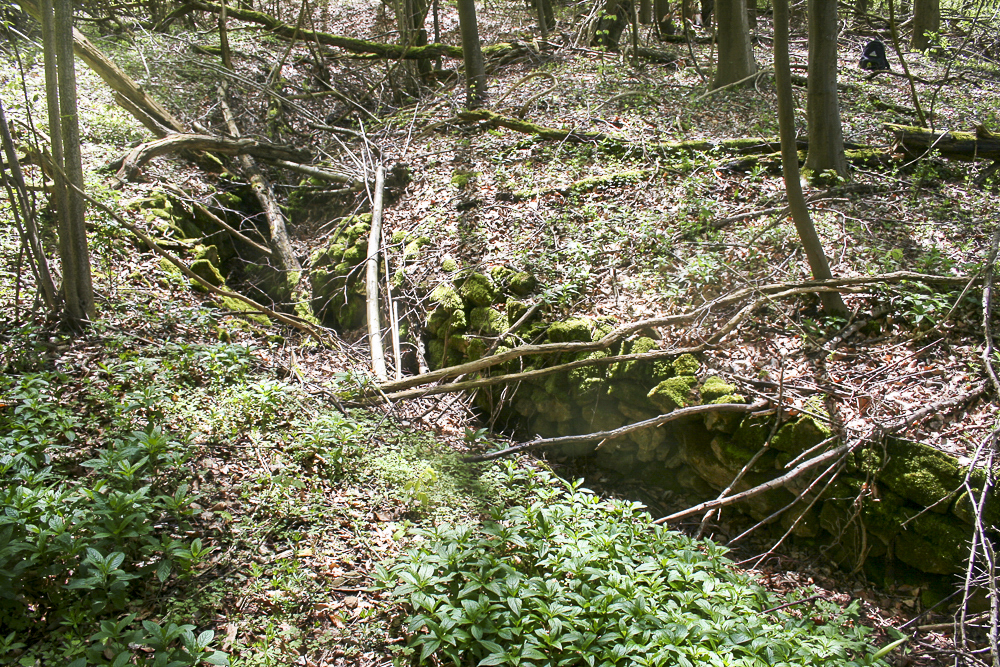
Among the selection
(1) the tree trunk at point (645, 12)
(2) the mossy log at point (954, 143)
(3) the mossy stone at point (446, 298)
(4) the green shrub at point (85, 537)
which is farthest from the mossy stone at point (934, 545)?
(1) the tree trunk at point (645, 12)

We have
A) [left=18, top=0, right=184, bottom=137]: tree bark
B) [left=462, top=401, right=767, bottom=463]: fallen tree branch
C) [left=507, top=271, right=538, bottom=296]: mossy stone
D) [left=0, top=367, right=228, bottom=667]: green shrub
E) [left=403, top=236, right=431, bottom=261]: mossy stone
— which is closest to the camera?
[left=0, top=367, right=228, bottom=667]: green shrub

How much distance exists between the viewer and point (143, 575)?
292cm

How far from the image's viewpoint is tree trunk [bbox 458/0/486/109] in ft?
31.2

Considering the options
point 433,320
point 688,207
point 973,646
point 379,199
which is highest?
point 379,199

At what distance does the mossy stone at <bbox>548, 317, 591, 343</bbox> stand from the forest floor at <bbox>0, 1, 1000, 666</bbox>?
27cm

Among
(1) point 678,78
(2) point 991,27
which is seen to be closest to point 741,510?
(1) point 678,78

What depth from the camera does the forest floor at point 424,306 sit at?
339 centimetres

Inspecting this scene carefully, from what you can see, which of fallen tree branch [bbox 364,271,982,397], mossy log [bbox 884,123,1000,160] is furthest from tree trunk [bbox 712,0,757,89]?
fallen tree branch [bbox 364,271,982,397]

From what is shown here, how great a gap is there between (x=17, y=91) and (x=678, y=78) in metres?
10.1

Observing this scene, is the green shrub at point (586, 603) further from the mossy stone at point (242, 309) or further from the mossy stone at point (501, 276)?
the mossy stone at point (242, 309)

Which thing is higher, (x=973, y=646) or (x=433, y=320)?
(x=433, y=320)

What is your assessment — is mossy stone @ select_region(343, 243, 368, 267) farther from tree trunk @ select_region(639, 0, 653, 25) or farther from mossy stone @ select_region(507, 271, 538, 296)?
tree trunk @ select_region(639, 0, 653, 25)

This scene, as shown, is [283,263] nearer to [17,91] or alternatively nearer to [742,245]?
[17,91]

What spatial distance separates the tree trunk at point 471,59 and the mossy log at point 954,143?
20.1 ft
